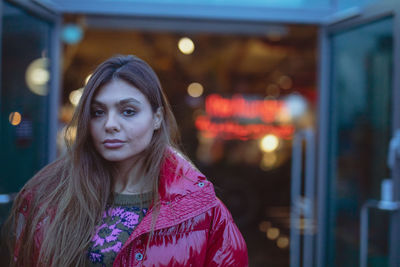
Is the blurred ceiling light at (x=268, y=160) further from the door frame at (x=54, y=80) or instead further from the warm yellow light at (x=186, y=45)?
the door frame at (x=54, y=80)

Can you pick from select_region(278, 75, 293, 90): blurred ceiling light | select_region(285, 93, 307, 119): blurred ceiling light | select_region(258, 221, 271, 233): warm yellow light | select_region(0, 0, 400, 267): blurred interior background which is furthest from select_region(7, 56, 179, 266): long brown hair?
select_region(278, 75, 293, 90): blurred ceiling light

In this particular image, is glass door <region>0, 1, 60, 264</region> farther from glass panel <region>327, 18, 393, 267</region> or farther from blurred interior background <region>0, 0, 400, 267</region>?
glass panel <region>327, 18, 393, 267</region>

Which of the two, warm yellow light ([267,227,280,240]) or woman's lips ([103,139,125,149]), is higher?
woman's lips ([103,139,125,149])

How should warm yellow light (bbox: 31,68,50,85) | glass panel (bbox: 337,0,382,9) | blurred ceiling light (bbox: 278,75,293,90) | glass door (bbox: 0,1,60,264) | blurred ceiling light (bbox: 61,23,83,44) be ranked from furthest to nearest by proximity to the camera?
blurred ceiling light (bbox: 278,75,293,90) < blurred ceiling light (bbox: 61,23,83,44) < warm yellow light (bbox: 31,68,50,85) < glass panel (bbox: 337,0,382,9) < glass door (bbox: 0,1,60,264)

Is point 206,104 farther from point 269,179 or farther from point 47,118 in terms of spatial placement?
point 47,118

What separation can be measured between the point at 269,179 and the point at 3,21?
502 cm

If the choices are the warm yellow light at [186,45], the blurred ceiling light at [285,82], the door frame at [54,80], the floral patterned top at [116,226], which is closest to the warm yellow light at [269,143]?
the blurred ceiling light at [285,82]

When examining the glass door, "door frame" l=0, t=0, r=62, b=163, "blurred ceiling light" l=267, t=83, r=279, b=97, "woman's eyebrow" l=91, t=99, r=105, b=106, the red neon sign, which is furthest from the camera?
"blurred ceiling light" l=267, t=83, r=279, b=97

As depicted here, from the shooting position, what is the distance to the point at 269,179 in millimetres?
6742

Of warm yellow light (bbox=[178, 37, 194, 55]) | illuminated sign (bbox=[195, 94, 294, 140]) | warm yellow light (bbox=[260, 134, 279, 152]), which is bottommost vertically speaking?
warm yellow light (bbox=[260, 134, 279, 152])

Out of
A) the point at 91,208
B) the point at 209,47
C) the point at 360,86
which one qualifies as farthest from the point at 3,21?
the point at 209,47

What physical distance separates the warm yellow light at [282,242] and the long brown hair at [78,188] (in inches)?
170

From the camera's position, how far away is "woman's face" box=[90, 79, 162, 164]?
4.55 ft

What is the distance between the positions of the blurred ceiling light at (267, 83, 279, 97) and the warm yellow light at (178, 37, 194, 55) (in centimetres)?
172
